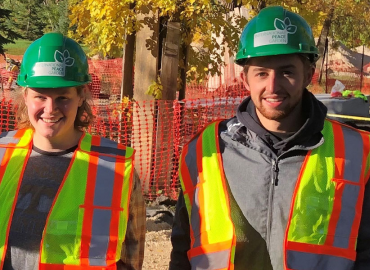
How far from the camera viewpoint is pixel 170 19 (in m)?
7.89

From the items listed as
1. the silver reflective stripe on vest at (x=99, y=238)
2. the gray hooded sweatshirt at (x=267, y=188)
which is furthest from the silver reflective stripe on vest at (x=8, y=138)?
the gray hooded sweatshirt at (x=267, y=188)

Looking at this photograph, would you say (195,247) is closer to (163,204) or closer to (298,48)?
(298,48)

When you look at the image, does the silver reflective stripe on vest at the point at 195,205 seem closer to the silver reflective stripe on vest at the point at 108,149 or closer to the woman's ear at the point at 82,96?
the silver reflective stripe on vest at the point at 108,149

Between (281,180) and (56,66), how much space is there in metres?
1.25

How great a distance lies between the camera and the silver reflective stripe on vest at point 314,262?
8.32ft

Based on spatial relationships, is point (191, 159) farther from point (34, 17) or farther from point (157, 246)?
point (34, 17)

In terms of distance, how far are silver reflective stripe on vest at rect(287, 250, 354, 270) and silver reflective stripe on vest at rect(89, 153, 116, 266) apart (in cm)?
90

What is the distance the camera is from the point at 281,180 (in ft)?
8.56

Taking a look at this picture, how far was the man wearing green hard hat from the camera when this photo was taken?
2566 mm

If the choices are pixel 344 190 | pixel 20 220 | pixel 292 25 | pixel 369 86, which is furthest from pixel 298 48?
pixel 369 86

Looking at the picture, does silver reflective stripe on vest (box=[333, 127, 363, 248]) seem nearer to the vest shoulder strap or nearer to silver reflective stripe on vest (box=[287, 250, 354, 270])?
silver reflective stripe on vest (box=[287, 250, 354, 270])

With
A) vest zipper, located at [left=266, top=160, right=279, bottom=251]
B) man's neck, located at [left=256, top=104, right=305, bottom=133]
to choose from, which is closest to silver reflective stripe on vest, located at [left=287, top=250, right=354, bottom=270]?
vest zipper, located at [left=266, top=160, right=279, bottom=251]

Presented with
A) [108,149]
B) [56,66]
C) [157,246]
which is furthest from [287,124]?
[157,246]

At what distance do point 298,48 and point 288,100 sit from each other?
10.6 inches
